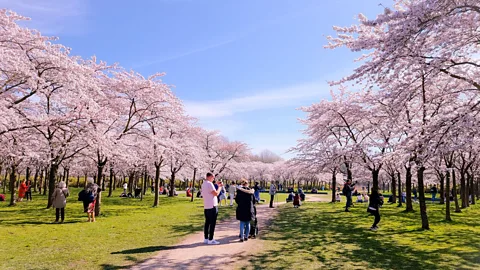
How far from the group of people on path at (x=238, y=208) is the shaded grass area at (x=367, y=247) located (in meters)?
0.81

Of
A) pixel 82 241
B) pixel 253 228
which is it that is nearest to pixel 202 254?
pixel 253 228

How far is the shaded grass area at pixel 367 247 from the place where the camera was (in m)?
7.54

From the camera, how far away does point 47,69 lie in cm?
1276

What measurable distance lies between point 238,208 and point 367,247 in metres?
3.97

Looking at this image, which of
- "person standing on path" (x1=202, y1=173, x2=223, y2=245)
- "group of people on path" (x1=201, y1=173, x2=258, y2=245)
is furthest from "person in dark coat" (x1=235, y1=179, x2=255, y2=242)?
"person standing on path" (x1=202, y1=173, x2=223, y2=245)

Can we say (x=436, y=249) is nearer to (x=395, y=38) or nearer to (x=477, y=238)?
(x=477, y=238)

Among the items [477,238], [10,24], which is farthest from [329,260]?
[10,24]

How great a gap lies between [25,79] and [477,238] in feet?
56.2

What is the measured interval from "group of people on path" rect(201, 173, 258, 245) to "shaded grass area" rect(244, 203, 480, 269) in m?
0.81

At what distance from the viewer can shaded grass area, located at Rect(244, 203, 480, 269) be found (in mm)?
7535

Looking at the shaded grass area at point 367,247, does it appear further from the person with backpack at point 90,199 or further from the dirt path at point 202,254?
the person with backpack at point 90,199

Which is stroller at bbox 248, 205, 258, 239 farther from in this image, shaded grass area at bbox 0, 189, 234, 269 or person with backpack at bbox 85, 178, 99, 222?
person with backpack at bbox 85, 178, 99, 222

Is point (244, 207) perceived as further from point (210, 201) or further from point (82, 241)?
point (82, 241)

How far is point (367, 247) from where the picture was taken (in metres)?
9.38
